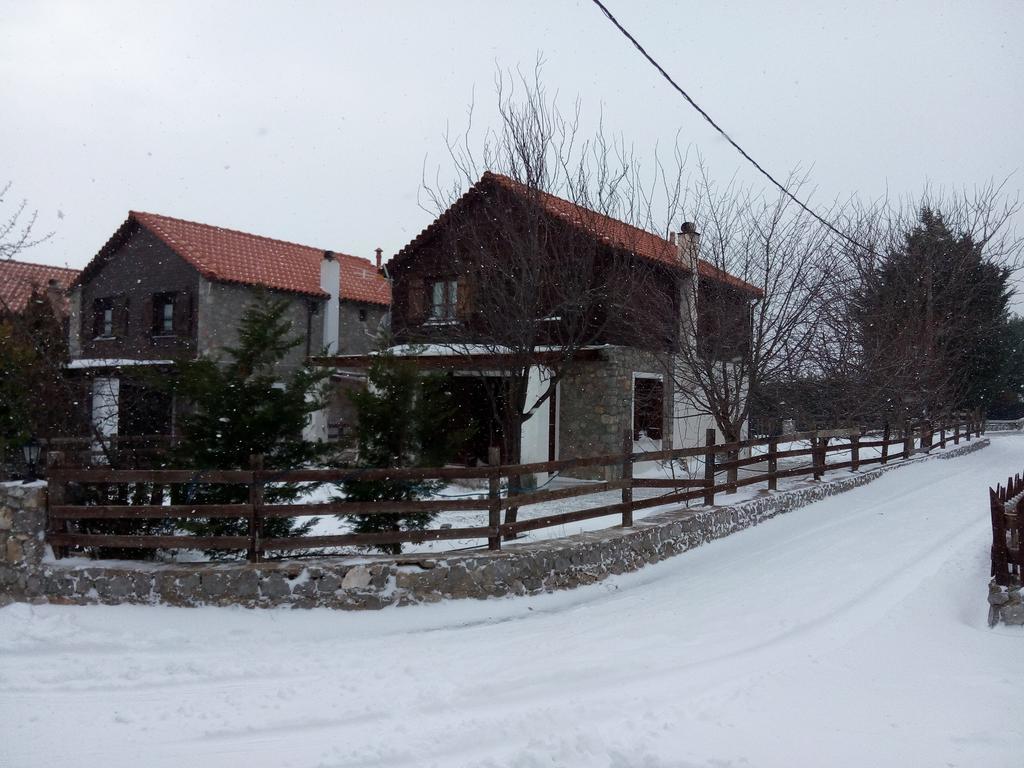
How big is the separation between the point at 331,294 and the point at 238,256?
293cm

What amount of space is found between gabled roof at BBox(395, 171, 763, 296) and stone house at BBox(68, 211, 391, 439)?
906 centimetres

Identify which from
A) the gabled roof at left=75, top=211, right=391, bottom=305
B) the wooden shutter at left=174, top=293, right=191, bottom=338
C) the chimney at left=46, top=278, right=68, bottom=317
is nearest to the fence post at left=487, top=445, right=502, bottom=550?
the gabled roof at left=75, top=211, right=391, bottom=305

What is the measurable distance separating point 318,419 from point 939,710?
16.7 metres

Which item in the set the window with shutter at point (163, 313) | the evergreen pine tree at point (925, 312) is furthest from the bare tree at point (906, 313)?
the window with shutter at point (163, 313)

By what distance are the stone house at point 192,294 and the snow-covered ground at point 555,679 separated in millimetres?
13689

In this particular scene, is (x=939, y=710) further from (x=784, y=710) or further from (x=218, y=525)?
(x=218, y=525)

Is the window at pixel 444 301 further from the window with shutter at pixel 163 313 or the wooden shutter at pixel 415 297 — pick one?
the window with shutter at pixel 163 313

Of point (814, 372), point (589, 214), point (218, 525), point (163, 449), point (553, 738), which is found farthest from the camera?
point (814, 372)

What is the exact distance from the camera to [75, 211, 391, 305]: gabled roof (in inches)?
849

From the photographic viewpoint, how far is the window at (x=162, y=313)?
21.7 m

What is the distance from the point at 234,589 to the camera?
6.14 metres

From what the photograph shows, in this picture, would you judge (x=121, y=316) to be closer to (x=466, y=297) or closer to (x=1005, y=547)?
(x=466, y=297)

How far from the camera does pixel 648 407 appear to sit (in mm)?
16531

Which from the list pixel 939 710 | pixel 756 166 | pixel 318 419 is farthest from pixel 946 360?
pixel 939 710
